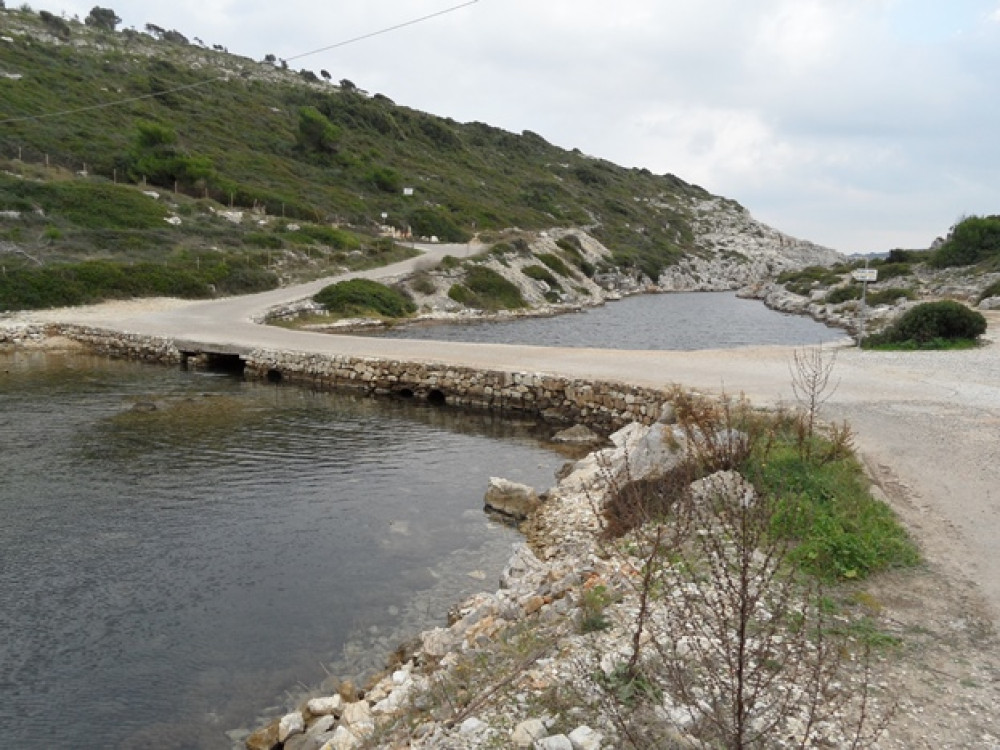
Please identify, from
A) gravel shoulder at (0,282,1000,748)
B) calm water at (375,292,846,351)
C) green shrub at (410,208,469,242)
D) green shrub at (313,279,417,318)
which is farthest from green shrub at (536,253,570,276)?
gravel shoulder at (0,282,1000,748)

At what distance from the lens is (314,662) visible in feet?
25.2

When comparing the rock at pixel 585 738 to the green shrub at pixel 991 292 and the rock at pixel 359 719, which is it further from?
the green shrub at pixel 991 292

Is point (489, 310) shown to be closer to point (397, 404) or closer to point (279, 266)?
point (279, 266)

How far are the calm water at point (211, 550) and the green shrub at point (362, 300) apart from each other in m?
17.4

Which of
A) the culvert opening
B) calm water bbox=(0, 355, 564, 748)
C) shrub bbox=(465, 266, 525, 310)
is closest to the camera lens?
calm water bbox=(0, 355, 564, 748)

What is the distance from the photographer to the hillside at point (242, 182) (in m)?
38.1

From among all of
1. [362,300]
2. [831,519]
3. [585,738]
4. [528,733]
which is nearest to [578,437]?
[831,519]

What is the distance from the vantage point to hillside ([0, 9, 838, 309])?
125 ft

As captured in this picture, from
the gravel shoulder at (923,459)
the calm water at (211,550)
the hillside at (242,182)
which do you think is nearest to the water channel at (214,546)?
the calm water at (211,550)

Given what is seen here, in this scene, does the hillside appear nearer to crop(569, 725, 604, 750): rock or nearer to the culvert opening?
the culvert opening

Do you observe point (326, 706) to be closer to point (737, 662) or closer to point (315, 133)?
point (737, 662)

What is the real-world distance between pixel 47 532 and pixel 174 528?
67.8 inches

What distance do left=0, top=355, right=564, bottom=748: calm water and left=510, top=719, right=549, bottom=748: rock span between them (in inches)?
134

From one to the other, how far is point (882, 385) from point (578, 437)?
6922 mm
